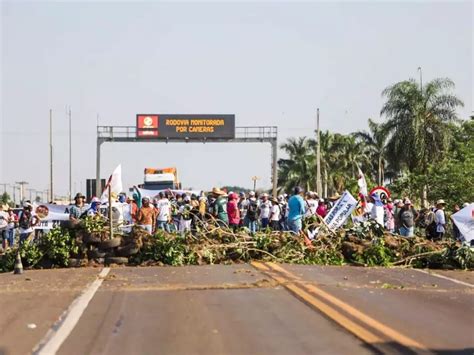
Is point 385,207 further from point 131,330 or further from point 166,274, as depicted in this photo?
point 131,330

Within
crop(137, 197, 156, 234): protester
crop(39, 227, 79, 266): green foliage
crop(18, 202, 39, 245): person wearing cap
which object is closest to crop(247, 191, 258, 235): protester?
crop(137, 197, 156, 234): protester

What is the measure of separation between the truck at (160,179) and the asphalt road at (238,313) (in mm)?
31751

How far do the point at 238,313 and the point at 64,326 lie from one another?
2269mm

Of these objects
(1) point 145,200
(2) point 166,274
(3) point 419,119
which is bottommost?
(2) point 166,274

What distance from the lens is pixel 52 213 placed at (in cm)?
2495

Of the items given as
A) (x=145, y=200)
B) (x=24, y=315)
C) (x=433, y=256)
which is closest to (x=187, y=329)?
(x=24, y=315)

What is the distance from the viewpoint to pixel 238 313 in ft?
31.8

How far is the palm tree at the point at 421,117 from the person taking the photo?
4719 cm

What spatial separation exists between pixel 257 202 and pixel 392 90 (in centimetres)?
2131

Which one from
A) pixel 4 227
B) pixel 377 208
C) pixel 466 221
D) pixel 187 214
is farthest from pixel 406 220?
pixel 4 227

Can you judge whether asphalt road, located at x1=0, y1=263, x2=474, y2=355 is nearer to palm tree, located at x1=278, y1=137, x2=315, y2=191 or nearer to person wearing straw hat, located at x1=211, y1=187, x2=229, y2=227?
person wearing straw hat, located at x1=211, y1=187, x2=229, y2=227

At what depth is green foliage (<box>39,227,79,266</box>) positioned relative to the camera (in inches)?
651

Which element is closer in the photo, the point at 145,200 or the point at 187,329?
the point at 187,329

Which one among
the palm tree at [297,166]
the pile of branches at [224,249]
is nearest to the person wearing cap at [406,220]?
the pile of branches at [224,249]
